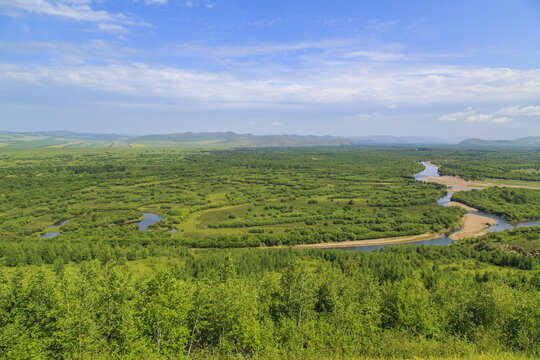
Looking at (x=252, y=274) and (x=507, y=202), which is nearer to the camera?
(x=252, y=274)

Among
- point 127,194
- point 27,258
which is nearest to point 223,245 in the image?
point 27,258

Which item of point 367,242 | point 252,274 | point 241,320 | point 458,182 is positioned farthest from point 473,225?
point 241,320

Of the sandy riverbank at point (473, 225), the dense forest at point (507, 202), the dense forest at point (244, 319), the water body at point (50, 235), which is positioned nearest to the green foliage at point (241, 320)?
the dense forest at point (244, 319)

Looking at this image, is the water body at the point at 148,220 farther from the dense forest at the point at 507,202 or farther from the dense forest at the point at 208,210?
the dense forest at the point at 507,202

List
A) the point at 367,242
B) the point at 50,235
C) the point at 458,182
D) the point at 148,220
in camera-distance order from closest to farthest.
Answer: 1. the point at 50,235
2. the point at 367,242
3. the point at 148,220
4. the point at 458,182

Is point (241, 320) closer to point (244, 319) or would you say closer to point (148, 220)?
point (244, 319)

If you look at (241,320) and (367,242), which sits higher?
(241,320)

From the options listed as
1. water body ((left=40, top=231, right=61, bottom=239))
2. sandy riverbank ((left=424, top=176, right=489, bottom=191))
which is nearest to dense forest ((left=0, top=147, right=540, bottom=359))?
water body ((left=40, top=231, right=61, bottom=239))

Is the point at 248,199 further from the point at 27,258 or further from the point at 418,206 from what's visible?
the point at 27,258
